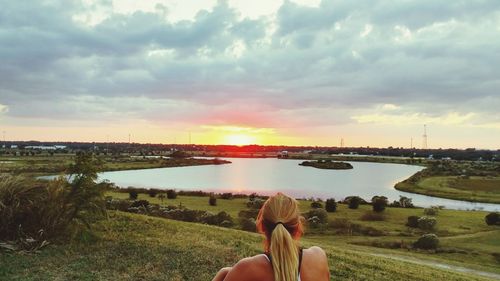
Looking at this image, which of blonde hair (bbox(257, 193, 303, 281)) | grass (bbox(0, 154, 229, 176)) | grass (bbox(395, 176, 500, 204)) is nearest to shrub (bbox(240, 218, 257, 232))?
grass (bbox(0, 154, 229, 176))

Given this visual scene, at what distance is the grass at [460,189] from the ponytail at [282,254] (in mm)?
75361

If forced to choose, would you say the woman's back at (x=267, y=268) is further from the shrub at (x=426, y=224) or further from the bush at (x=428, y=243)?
the shrub at (x=426, y=224)

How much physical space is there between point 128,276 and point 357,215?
34552mm

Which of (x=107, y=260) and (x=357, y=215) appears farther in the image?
(x=357, y=215)

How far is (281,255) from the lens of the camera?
3.92 meters

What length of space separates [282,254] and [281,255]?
1 centimetres

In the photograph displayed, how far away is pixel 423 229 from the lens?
34375mm

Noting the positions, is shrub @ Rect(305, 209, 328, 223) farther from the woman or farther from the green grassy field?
the woman

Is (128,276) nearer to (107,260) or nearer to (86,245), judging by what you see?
(107,260)

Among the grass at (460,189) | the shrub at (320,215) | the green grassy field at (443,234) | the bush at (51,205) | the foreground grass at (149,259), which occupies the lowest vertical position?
the grass at (460,189)

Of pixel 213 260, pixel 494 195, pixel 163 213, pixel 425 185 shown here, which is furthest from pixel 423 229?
pixel 425 185

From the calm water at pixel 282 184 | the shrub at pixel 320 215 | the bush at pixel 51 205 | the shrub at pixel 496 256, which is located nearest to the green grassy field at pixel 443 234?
the shrub at pixel 496 256

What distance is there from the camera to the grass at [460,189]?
243 ft

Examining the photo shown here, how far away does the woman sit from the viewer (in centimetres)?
392
